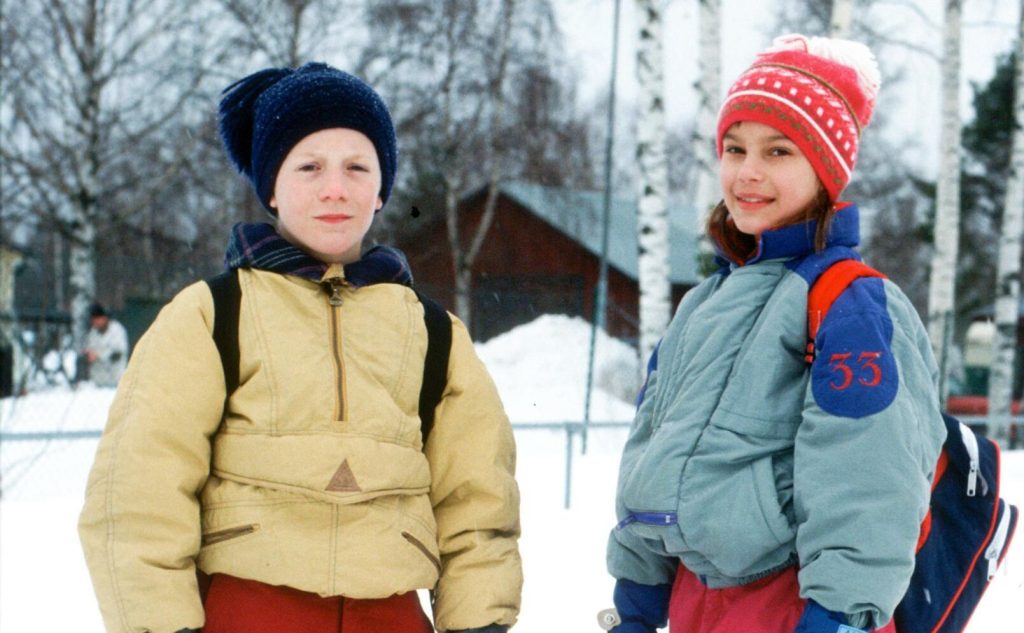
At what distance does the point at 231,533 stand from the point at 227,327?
0.35 meters

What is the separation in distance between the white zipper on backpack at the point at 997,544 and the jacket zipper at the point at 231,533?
1.24 m

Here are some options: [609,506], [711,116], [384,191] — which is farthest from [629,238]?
[384,191]

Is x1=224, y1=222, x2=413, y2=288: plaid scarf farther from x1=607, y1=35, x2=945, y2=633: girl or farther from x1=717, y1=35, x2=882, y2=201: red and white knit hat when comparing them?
x1=717, y1=35, x2=882, y2=201: red and white knit hat

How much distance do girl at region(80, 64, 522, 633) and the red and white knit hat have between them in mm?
705

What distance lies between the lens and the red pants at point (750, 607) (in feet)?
5.79

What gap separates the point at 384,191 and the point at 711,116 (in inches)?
311

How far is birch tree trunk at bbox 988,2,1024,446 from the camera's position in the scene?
12.1m

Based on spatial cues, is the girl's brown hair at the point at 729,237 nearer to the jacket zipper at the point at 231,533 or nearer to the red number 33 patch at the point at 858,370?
the red number 33 patch at the point at 858,370

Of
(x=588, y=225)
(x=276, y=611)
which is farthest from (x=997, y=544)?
(x=588, y=225)

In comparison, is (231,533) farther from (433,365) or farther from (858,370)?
(858,370)

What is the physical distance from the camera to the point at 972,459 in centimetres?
183

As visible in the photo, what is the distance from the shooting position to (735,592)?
1.82 meters

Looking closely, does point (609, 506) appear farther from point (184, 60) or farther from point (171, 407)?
point (184, 60)

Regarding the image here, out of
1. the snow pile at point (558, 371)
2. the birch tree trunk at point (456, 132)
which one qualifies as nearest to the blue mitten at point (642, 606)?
the snow pile at point (558, 371)
